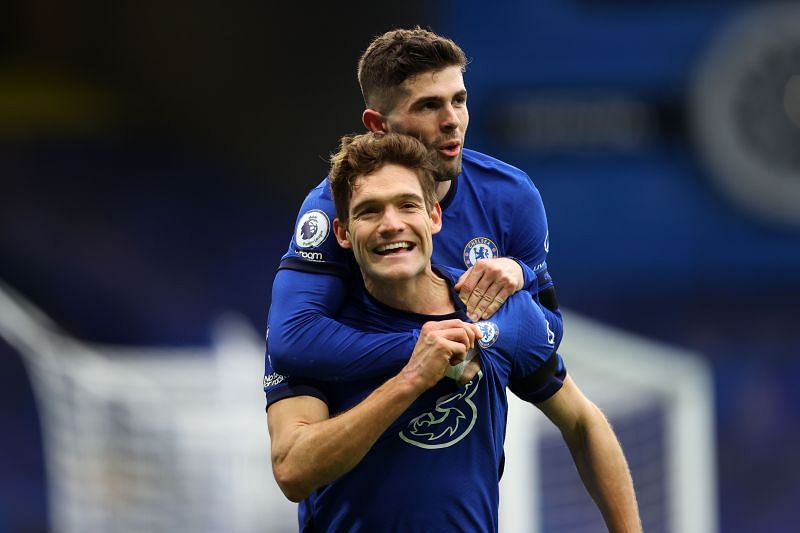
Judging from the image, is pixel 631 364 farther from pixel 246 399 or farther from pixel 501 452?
pixel 501 452

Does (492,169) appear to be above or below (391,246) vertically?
above

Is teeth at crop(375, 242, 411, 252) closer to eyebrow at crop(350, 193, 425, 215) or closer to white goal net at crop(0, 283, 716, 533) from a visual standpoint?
eyebrow at crop(350, 193, 425, 215)

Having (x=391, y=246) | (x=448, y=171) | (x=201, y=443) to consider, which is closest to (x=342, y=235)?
(x=391, y=246)

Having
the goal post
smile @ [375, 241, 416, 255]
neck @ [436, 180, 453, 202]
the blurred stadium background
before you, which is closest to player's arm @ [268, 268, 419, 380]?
smile @ [375, 241, 416, 255]

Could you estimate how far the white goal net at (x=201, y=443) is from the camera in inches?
295

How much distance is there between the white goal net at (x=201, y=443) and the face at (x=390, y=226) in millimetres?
4374

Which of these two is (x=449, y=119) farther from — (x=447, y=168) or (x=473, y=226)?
(x=473, y=226)

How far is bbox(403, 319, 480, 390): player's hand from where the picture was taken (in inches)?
118

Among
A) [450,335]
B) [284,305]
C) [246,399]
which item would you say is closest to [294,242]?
[284,305]

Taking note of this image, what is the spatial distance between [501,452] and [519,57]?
15.4 ft

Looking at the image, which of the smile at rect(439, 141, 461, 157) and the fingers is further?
the smile at rect(439, 141, 461, 157)

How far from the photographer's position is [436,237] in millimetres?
3393

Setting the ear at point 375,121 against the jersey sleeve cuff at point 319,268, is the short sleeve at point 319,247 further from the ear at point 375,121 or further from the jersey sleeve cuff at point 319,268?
the ear at point 375,121

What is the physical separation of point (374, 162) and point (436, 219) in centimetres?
21
